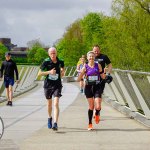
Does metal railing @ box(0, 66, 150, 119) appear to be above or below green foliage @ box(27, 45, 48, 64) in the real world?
above

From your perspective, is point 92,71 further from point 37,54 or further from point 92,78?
point 37,54

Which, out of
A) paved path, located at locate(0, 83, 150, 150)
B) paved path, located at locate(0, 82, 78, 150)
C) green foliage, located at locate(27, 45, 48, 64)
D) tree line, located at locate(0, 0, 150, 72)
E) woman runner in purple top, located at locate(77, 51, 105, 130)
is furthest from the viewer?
green foliage, located at locate(27, 45, 48, 64)

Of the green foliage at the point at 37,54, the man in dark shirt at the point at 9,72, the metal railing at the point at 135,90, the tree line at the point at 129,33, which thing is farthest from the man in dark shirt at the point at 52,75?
the green foliage at the point at 37,54

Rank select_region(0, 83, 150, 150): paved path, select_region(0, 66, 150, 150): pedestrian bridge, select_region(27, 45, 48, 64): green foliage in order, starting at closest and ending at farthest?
select_region(0, 83, 150, 150): paved path, select_region(0, 66, 150, 150): pedestrian bridge, select_region(27, 45, 48, 64): green foliage

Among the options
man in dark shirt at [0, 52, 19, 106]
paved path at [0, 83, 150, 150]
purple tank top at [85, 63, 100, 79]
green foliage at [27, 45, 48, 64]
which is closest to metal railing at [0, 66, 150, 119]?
paved path at [0, 83, 150, 150]

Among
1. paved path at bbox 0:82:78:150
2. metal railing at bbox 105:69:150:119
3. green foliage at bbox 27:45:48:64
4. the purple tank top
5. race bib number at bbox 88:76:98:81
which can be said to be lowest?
green foliage at bbox 27:45:48:64

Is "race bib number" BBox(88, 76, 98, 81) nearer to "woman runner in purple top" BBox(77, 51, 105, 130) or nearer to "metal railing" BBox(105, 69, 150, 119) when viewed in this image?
"woman runner in purple top" BBox(77, 51, 105, 130)

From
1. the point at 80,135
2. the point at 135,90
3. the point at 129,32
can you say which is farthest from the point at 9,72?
the point at 129,32

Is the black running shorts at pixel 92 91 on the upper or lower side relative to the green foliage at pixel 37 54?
upper

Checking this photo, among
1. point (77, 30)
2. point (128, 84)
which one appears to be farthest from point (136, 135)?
point (77, 30)

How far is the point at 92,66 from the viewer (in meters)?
10.4

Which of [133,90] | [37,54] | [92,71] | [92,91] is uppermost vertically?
[92,71]

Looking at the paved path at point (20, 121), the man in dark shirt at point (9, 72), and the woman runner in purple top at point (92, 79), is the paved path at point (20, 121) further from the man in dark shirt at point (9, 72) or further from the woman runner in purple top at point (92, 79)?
the woman runner in purple top at point (92, 79)

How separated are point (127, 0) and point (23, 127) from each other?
25734 mm
